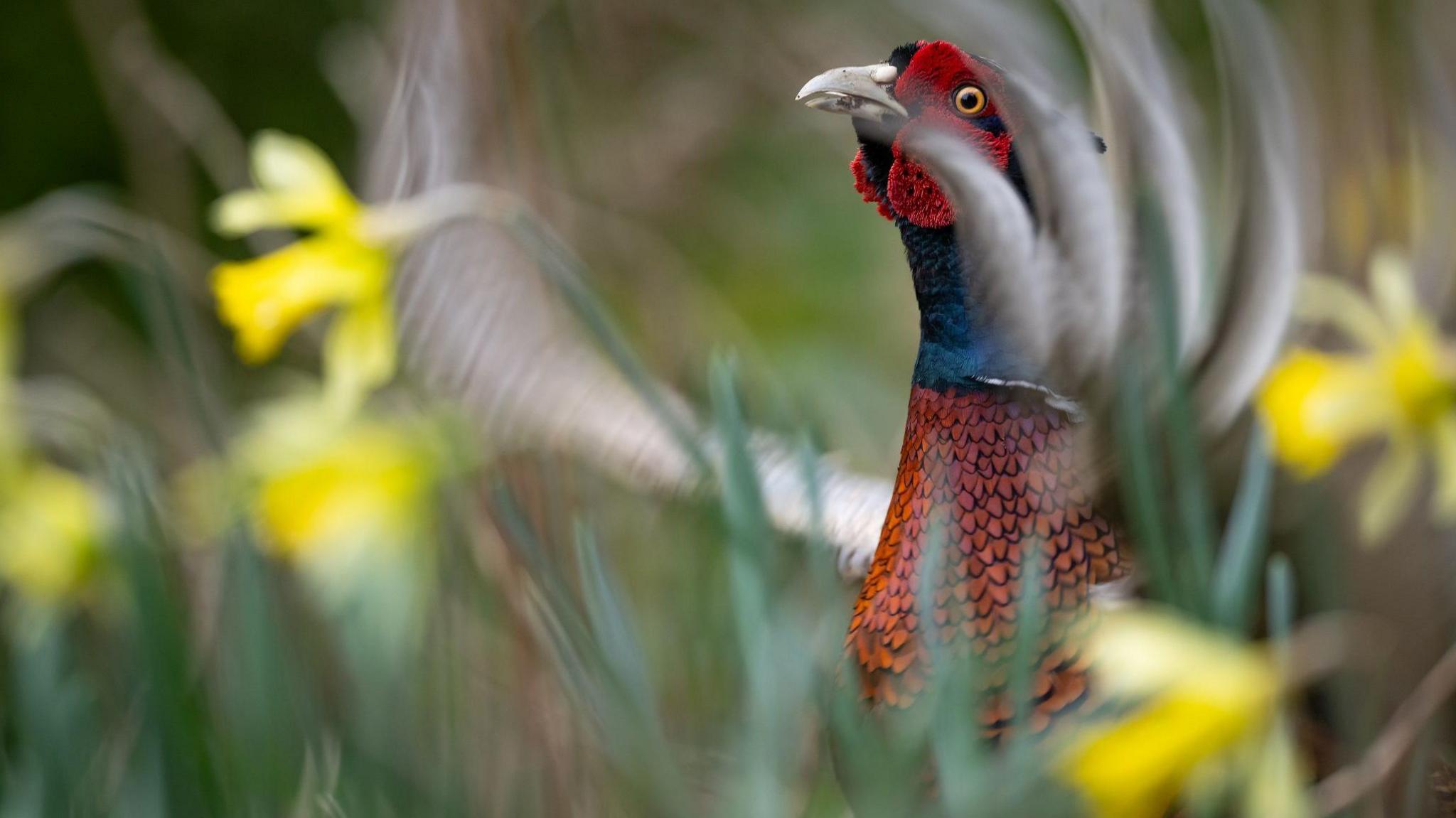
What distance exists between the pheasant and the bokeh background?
0.02m

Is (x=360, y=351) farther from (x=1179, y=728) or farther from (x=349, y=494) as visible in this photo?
(x=1179, y=728)

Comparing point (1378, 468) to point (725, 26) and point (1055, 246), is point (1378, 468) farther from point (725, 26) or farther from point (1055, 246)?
point (725, 26)

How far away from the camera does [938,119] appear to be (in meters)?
0.33

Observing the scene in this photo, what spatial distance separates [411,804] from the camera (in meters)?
0.39

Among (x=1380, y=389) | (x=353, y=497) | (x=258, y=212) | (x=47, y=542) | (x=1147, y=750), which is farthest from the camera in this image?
(x=47, y=542)

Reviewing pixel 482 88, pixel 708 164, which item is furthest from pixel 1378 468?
pixel 708 164

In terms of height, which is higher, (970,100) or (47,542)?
(970,100)

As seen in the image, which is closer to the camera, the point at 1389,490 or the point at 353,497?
the point at 1389,490

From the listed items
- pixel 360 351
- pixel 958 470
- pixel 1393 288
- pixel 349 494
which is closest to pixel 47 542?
pixel 349 494

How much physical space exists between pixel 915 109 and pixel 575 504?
1.11ft

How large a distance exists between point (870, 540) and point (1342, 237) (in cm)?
21

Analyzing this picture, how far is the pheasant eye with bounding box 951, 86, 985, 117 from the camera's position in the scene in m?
0.32

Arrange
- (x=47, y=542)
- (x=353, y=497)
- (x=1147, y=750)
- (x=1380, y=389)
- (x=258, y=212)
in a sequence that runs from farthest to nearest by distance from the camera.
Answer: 1. (x=47, y=542)
2. (x=353, y=497)
3. (x=258, y=212)
4. (x=1380, y=389)
5. (x=1147, y=750)

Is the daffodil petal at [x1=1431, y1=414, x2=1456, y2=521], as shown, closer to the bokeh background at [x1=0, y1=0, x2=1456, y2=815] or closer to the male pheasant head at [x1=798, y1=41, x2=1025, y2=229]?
the bokeh background at [x1=0, y1=0, x2=1456, y2=815]
